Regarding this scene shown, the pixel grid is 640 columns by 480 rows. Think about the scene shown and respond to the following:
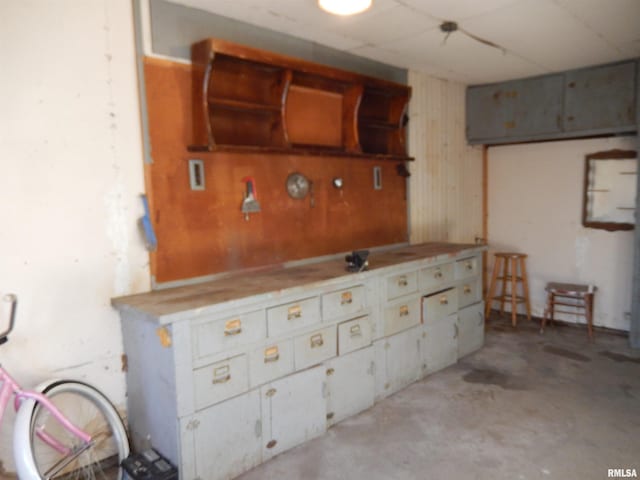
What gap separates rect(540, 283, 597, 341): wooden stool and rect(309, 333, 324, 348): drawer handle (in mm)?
2918

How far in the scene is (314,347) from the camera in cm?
269

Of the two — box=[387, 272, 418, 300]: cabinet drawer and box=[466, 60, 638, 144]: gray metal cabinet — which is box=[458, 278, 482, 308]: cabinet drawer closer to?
box=[387, 272, 418, 300]: cabinet drawer

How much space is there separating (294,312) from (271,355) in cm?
26

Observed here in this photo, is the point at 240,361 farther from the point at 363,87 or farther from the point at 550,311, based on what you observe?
the point at 550,311

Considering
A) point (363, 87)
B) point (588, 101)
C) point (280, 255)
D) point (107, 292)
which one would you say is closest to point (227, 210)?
point (280, 255)

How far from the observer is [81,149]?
2334 mm

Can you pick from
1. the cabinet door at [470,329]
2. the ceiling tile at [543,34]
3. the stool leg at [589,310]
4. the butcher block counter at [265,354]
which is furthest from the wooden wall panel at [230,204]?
the stool leg at [589,310]

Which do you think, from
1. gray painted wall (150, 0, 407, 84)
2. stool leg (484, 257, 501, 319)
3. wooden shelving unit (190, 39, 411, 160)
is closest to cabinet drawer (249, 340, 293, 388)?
wooden shelving unit (190, 39, 411, 160)

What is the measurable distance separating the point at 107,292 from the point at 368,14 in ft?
7.35

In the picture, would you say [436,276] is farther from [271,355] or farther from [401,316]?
[271,355]

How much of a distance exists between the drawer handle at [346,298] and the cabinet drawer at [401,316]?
382mm

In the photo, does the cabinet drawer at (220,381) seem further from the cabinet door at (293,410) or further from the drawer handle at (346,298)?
the drawer handle at (346,298)

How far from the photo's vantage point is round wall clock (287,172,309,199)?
328cm

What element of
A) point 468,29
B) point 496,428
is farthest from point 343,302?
point 468,29
